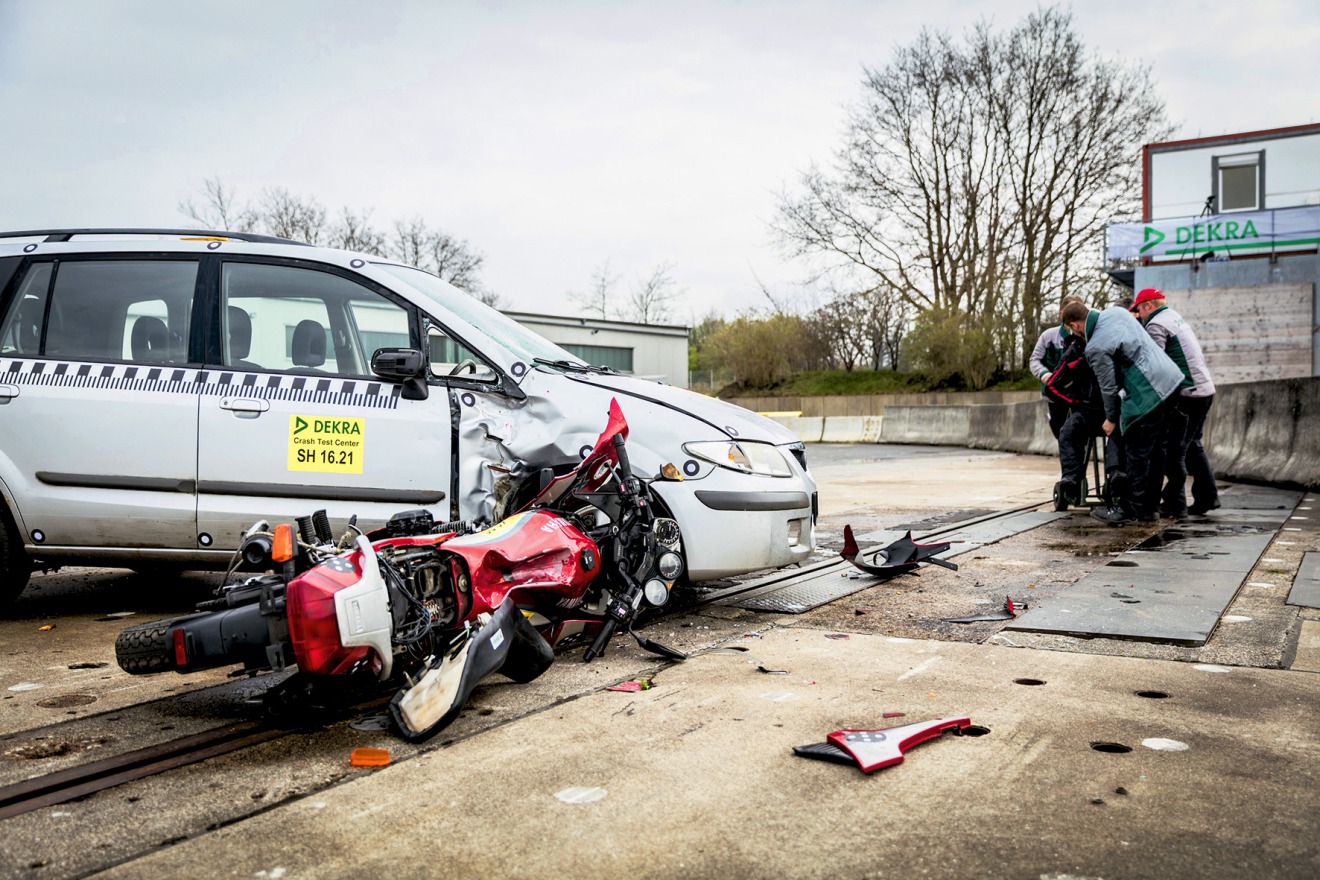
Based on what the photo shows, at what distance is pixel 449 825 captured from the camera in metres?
2.55

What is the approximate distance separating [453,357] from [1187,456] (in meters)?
6.78

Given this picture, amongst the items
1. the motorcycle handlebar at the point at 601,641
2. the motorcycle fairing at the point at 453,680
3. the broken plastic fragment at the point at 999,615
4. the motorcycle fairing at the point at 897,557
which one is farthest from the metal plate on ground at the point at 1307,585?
the motorcycle fairing at the point at 453,680

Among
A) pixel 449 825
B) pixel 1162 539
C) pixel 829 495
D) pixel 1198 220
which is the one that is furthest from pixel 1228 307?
pixel 449 825

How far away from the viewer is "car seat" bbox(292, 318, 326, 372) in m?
5.14

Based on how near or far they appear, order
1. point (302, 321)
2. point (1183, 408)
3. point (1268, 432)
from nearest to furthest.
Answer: point (302, 321), point (1183, 408), point (1268, 432)

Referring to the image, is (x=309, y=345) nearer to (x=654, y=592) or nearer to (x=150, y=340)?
(x=150, y=340)

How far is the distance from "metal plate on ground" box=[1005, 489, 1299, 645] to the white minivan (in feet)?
4.19

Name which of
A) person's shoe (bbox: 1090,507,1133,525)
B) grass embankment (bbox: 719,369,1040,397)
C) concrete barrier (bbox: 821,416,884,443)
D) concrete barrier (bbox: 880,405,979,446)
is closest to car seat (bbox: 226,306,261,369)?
person's shoe (bbox: 1090,507,1133,525)

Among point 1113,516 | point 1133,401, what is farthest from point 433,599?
point 1113,516

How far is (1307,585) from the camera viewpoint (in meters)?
5.45

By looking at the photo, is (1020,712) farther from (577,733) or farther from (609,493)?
(609,493)

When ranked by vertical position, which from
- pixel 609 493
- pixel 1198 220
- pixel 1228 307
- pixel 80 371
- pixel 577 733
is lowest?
pixel 577 733

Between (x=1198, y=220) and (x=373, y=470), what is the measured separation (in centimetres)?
3423

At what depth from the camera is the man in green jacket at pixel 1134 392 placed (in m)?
8.12
